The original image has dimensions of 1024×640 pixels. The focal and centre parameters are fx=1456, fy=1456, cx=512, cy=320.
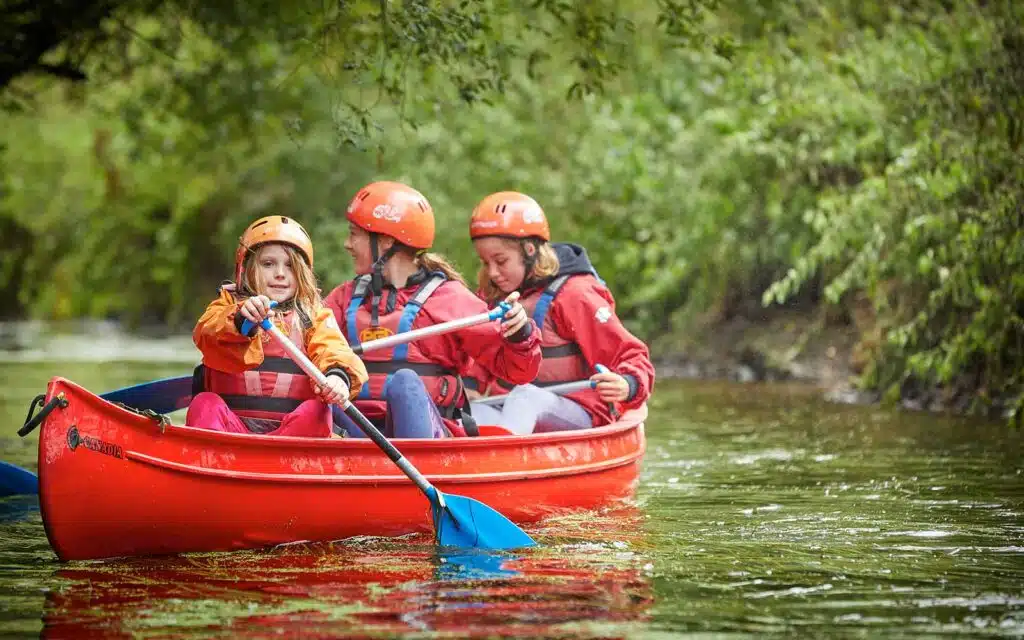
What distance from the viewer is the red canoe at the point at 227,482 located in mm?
5238

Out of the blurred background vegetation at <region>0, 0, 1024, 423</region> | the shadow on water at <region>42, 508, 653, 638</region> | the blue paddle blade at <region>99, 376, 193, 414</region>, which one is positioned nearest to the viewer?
the shadow on water at <region>42, 508, 653, 638</region>

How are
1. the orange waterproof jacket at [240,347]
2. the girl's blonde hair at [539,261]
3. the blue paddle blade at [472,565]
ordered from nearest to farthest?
the blue paddle blade at [472,565]
the orange waterproof jacket at [240,347]
the girl's blonde hair at [539,261]

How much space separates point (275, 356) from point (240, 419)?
314mm

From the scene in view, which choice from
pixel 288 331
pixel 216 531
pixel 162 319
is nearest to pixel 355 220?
pixel 288 331

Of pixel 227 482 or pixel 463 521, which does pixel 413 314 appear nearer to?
pixel 463 521

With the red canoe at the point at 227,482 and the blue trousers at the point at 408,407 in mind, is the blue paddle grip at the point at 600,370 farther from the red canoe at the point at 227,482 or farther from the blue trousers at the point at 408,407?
the blue trousers at the point at 408,407

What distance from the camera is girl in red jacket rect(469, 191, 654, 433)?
7.29 meters

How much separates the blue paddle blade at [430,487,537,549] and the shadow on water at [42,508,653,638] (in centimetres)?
8

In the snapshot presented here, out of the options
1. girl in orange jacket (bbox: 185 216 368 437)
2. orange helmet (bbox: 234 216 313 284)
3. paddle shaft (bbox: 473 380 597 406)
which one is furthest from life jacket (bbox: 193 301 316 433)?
paddle shaft (bbox: 473 380 597 406)

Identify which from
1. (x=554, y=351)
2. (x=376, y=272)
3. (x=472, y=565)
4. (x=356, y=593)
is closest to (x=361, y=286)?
(x=376, y=272)

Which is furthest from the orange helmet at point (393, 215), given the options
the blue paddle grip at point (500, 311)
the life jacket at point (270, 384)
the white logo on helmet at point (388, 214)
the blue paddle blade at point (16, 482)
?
the blue paddle blade at point (16, 482)

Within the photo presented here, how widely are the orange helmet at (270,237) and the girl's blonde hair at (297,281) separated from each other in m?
A: 0.02

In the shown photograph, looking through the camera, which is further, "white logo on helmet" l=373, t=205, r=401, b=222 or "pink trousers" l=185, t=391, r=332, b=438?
"white logo on helmet" l=373, t=205, r=401, b=222

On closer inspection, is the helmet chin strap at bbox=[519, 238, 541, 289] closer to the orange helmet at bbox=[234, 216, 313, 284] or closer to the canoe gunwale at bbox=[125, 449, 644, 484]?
the canoe gunwale at bbox=[125, 449, 644, 484]
